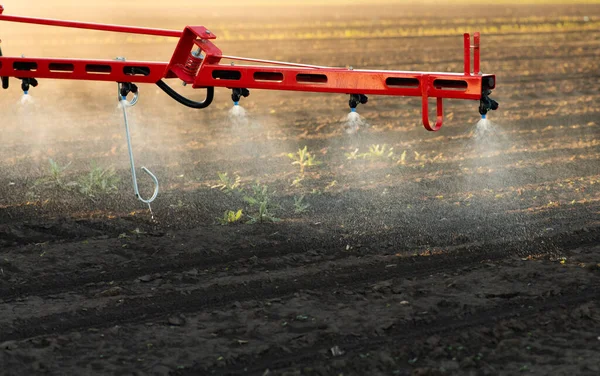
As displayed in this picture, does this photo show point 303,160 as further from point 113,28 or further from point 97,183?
point 113,28

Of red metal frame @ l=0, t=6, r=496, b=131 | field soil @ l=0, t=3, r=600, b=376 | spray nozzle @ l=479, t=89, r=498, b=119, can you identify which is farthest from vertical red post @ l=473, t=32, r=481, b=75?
field soil @ l=0, t=3, r=600, b=376

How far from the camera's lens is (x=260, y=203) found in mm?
7586

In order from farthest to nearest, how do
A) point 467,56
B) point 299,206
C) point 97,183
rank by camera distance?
point 97,183, point 299,206, point 467,56

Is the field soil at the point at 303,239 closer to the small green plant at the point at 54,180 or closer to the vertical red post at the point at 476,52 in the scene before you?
the small green plant at the point at 54,180

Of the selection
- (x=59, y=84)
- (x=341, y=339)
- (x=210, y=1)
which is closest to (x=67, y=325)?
(x=341, y=339)

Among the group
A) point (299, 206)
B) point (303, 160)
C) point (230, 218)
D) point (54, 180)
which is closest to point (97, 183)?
point (54, 180)

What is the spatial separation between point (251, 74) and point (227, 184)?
7.85 ft

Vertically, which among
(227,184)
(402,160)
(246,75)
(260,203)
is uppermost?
(246,75)

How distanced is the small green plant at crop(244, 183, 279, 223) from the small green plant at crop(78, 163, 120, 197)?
49.7 inches

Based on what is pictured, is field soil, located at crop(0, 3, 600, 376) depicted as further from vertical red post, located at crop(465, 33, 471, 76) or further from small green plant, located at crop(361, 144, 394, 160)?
vertical red post, located at crop(465, 33, 471, 76)

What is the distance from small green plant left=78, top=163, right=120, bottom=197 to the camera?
823cm

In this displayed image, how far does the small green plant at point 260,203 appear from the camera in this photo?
24.1 ft

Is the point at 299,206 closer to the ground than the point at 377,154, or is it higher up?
closer to the ground

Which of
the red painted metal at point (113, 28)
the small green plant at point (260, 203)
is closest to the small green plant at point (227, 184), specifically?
the small green plant at point (260, 203)
